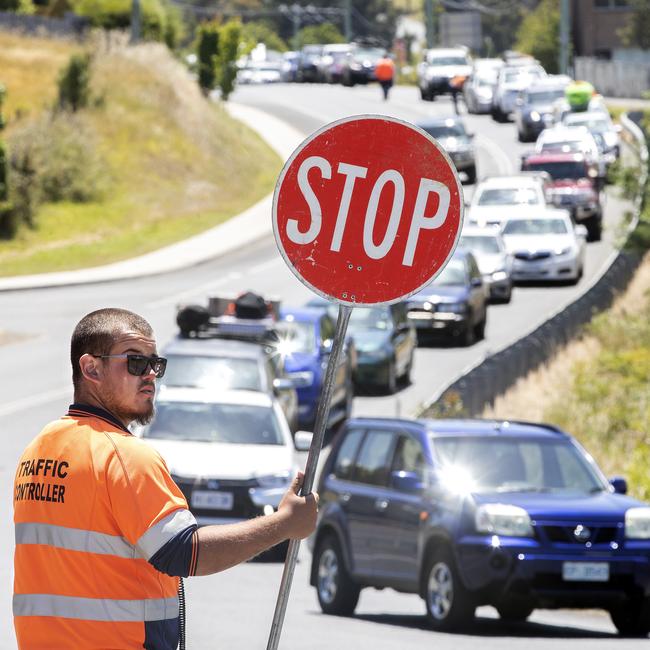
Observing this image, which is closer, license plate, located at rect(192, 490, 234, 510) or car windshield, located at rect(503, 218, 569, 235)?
license plate, located at rect(192, 490, 234, 510)

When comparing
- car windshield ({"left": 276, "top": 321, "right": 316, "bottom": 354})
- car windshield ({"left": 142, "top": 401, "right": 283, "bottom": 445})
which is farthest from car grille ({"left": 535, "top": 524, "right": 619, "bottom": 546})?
car windshield ({"left": 276, "top": 321, "right": 316, "bottom": 354})

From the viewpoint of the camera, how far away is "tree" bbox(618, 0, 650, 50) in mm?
95562

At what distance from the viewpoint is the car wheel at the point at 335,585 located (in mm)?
14055

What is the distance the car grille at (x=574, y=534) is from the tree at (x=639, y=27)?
280 feet

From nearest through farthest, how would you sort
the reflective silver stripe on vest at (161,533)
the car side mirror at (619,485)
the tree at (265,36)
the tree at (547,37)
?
the reflective silver stripe on vest at (161,533) < the car side mirror at (619,485) < the tree at (547,37) < the tree at (265,36)

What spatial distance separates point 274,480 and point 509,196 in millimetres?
26966

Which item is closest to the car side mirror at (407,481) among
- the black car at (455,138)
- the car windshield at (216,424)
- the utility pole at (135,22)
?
the car windshield at (216,424)

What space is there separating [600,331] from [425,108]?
46.1 metres

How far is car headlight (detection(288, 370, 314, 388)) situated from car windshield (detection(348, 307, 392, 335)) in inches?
153

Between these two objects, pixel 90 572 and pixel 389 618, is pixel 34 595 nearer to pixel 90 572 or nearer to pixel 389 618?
pixel 90 572

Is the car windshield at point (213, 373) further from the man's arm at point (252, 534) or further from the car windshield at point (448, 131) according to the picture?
the car windshield at point (448, 131)

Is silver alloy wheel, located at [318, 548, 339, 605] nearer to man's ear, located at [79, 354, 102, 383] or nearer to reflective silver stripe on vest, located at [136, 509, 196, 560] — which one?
man's ear, located at [79, 354, 102, 383]

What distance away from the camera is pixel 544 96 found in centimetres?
6775

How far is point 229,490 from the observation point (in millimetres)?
17359
